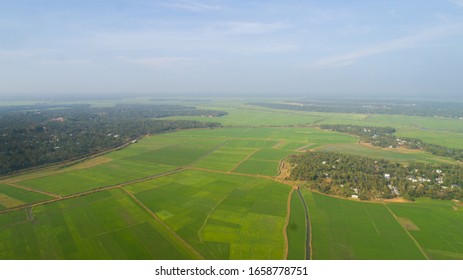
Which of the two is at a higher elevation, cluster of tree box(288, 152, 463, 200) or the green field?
cluster of tree box(288, 152, 463, 200)

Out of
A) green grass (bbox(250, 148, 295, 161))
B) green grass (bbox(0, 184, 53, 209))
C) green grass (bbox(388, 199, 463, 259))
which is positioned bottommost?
green grass (bbox(388, 199, 463, 259))

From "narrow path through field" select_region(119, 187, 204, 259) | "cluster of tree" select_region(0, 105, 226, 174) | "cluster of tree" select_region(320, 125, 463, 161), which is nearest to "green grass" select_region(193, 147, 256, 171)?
"narrow path through field" select_region(119, 187, 204, 259)

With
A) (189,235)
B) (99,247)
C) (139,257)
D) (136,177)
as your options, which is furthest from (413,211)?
(136,177)

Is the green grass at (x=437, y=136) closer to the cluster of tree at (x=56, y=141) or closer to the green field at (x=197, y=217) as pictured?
the green field at (x=197, y=217)


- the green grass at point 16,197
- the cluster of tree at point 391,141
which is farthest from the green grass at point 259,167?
the cluster of tree at point 391,141

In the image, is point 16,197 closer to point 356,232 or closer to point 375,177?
point 356,232

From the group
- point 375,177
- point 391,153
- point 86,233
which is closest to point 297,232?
point 86,233

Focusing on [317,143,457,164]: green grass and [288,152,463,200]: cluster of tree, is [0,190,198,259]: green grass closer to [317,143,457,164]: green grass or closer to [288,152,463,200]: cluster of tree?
[288,152,463,200]: cluster of tree
